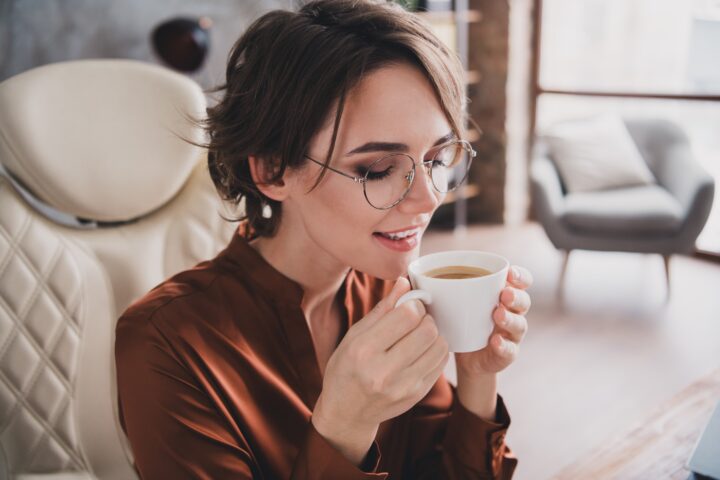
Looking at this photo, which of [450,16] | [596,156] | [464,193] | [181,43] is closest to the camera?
[181,43]

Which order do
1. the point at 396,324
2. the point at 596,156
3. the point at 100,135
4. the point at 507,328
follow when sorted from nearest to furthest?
the point at 396,324, the point at 507,328, the point at 100,135, the point at 596,156

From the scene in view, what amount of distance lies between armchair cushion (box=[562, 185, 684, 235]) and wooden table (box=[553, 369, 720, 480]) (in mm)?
2367

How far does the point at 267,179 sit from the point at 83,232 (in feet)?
1.38

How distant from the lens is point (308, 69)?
3.02 ft

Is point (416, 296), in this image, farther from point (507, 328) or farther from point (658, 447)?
point (658, 447)

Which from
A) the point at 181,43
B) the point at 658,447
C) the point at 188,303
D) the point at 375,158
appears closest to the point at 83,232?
the point at 188,303

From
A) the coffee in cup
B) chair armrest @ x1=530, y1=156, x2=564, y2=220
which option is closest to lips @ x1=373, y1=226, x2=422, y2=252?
the coffee in cup

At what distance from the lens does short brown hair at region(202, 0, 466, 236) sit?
3.01 ft

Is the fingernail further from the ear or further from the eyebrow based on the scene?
the ear

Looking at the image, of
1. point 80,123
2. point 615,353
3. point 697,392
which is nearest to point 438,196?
point 697,392

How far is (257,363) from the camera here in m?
0.97

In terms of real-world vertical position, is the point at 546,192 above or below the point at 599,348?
above

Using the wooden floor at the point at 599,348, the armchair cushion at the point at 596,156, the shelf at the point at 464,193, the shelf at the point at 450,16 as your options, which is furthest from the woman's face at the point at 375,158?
the shelf at the point at 464,193

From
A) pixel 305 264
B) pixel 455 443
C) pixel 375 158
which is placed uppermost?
pixel 375 158
